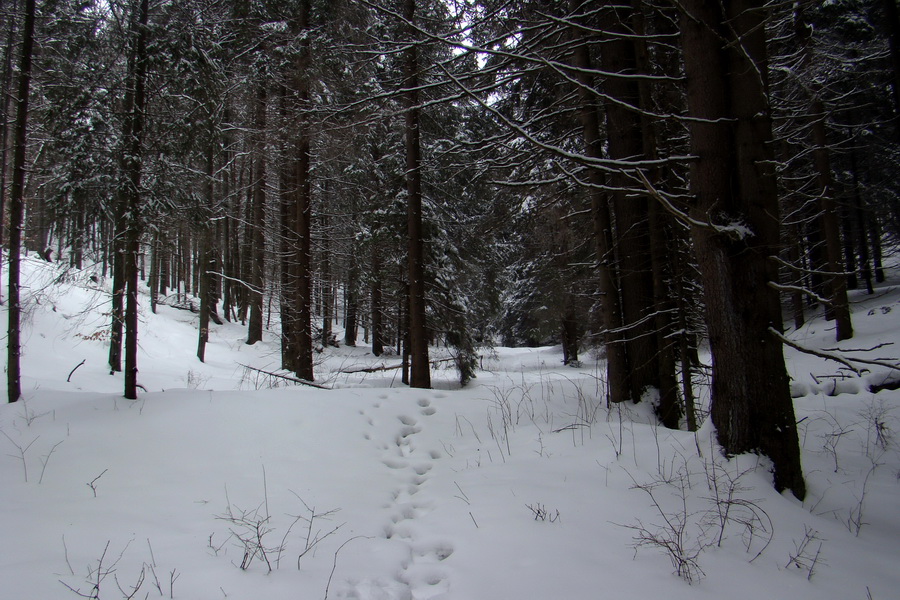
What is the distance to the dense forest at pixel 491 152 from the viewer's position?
3.18 meters

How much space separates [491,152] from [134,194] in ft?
17.4

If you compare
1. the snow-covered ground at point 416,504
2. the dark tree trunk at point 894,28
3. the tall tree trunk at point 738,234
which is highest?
the dark tree trunk at point 894,28

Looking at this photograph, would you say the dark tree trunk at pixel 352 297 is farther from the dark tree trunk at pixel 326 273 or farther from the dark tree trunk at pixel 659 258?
the dark tree trunk at pixel 659 258

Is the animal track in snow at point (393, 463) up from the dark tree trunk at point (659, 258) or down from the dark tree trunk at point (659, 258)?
down

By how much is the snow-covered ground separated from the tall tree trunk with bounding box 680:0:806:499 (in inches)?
11.4

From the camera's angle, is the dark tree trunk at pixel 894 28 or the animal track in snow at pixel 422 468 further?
the dark tree trunk at pixel 894 28

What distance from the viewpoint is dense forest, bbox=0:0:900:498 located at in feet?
10.4

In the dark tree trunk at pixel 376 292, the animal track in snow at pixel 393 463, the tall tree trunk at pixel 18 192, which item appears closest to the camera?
the animal track in snow at pixel 393 463

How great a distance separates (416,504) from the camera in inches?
148

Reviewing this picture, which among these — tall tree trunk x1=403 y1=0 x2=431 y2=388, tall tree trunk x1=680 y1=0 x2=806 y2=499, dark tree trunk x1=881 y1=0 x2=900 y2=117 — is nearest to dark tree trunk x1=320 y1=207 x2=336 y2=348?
tall tree trunk x1=403 y1=0 x2=431 y2=388

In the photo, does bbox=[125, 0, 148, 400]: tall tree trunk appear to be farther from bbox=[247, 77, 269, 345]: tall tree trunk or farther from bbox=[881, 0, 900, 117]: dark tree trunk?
bbox=[881, 0, 900, 117]: dark tree trunk

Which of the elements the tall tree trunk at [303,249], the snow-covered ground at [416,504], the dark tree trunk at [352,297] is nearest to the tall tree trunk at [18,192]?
the snow-covered ground at [416,504]

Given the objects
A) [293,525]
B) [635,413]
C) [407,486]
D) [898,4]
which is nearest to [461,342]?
[635,413]

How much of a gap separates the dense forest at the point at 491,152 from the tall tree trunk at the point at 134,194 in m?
0.03
